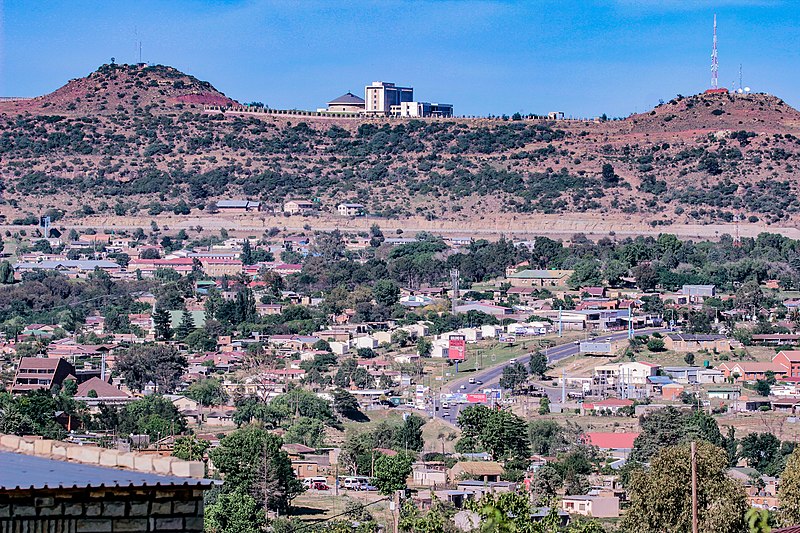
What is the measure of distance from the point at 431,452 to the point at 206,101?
8009 centimetres

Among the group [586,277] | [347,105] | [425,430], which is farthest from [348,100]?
[425,430]

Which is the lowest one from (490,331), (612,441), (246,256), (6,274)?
(612,441)

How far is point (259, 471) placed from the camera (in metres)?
30.6

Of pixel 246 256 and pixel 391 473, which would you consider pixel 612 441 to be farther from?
pixel 246 256

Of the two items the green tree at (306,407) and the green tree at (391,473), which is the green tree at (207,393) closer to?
the green tree at (306,407)

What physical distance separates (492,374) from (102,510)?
4452 cm

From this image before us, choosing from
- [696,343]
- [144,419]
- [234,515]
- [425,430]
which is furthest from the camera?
[696,343]

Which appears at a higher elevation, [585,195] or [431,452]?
[585,195]

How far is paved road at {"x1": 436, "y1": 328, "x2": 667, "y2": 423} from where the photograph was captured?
43656 millimetres

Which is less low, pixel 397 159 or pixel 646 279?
pixel 397 159

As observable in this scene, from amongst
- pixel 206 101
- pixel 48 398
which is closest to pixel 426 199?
pixel 206 101

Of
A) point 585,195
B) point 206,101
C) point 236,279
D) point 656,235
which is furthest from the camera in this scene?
point 206,101

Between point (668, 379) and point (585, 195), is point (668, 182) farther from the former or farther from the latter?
point (668, 379)

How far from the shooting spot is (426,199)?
96.1 m
